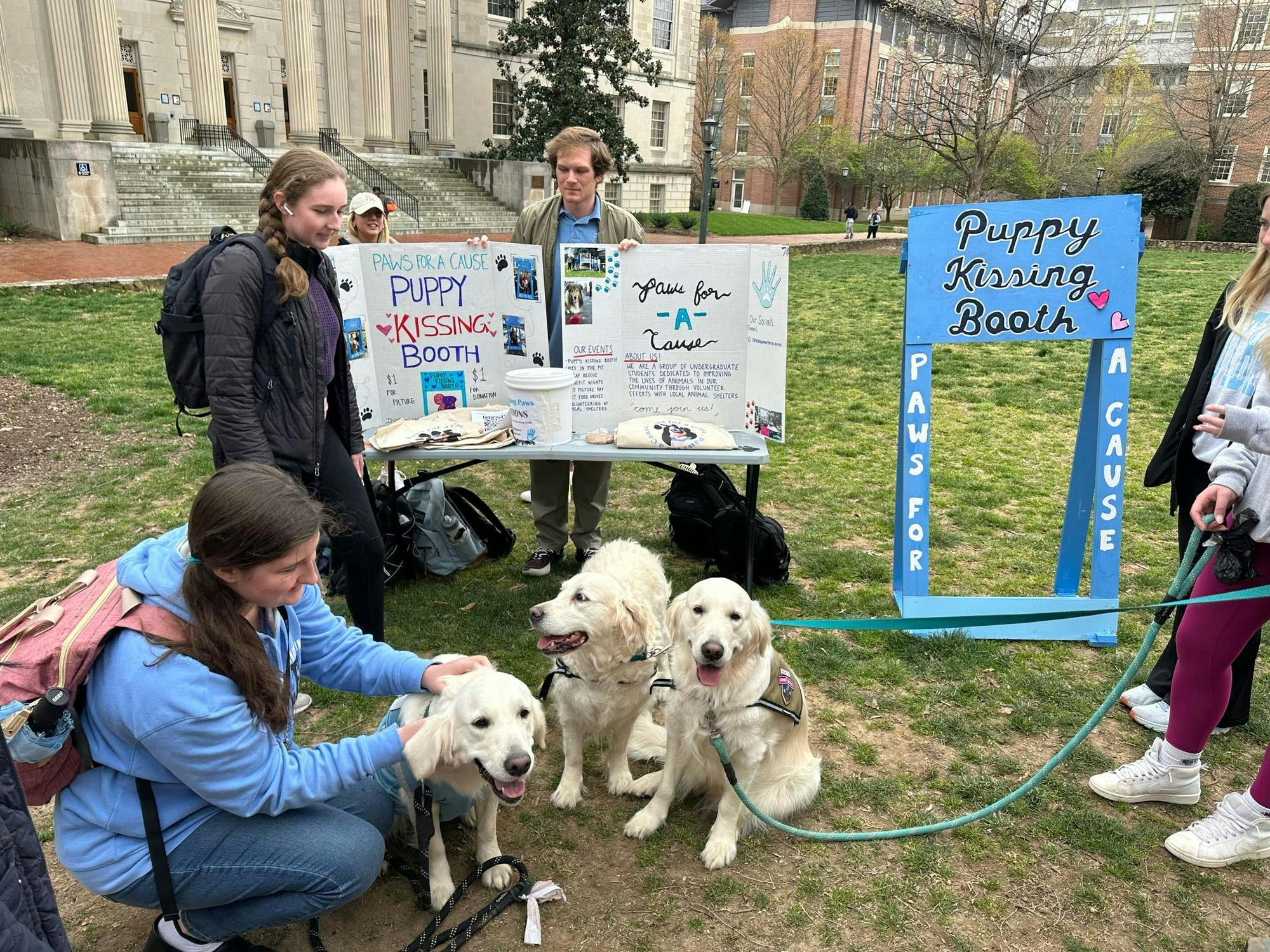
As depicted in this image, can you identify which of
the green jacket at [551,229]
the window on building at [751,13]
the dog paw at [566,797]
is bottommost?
the dog paw at [566,797]

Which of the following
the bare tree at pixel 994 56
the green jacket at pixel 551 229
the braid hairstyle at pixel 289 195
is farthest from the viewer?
the bare tree at pixel 994 56

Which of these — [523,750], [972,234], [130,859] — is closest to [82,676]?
[130,859]

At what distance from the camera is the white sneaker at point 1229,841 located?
300 centimetres

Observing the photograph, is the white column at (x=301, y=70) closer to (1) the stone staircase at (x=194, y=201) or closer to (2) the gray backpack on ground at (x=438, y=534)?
(1) the stone staircase at (x=194, y=201)

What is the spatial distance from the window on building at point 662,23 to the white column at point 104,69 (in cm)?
2376

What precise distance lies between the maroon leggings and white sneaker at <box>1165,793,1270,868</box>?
0.08 meters

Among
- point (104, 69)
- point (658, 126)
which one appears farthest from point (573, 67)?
point (104, 69)

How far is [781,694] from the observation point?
3.10 metres

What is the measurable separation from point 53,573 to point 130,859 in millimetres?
3771

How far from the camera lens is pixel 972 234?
4438 mm

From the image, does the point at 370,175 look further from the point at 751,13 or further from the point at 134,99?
the point at 751,13

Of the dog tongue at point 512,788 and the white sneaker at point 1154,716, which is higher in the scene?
the dog tongue at point 512,788

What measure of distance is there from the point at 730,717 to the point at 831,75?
6006 centimetres

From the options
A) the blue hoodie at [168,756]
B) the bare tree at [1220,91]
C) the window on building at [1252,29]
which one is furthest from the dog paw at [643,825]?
the window on building at [1252,29]
